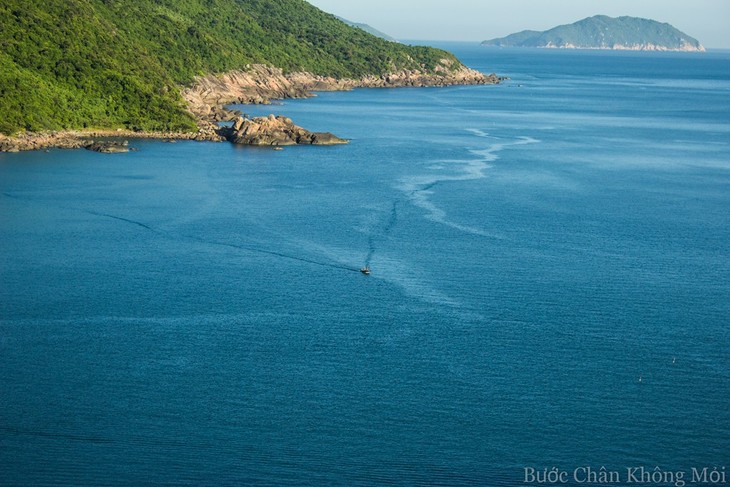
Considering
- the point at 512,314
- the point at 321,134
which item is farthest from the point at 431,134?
the point at 512,314

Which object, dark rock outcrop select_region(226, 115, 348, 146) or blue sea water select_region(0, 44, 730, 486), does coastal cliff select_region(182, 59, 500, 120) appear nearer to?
dark rock outcrop select_region(226, 115, 348, 146)

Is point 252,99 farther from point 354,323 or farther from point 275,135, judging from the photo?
point 354,323

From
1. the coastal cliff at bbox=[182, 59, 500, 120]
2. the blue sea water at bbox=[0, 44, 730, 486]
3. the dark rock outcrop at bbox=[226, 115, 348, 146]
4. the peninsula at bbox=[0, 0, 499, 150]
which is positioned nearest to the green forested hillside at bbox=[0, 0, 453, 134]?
the peninsula at bbox=[0, 0, 499, 150]

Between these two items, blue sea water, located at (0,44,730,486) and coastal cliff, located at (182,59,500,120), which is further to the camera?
coastal cliff, located at (182,59,500,120)

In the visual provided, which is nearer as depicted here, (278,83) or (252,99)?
(252,99)

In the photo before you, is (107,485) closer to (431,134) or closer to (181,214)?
(181,214)

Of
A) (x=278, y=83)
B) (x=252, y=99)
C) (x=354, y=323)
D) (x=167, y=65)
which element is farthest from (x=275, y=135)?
(x=354, y=323)
